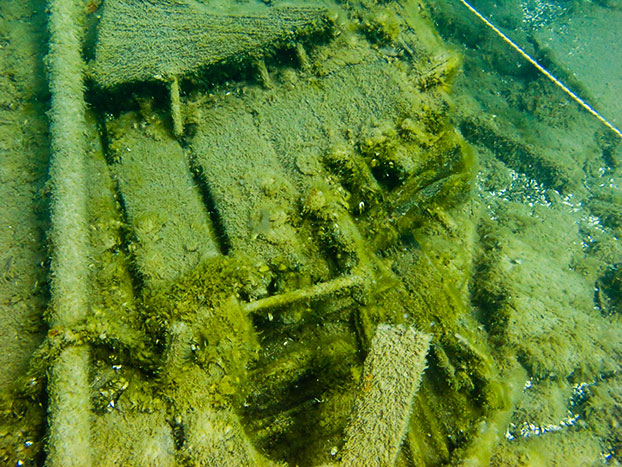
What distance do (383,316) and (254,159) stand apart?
2.02m

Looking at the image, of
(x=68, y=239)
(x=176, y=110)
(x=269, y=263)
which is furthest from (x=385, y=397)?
(x=176, y=110)

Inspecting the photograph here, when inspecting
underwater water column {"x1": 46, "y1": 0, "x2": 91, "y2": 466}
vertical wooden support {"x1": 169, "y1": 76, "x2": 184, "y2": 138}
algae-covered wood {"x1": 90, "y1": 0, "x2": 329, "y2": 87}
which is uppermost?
algae-covered wood {"x1": 90, "y1": 0, "x2": 329, "y2": 87}

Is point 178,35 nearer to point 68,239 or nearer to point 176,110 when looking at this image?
point 176,110

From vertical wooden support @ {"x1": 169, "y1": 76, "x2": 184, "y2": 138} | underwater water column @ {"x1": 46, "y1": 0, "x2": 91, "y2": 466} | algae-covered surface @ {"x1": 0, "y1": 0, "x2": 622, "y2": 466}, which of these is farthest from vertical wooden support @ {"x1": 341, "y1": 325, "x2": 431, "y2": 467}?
vertical wooden support @ {"x1": 169, "y1": 76, "x2": 184, "y2": 138}

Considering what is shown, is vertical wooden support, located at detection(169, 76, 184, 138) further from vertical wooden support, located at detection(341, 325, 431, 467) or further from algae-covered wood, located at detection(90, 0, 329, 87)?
vertical wooden support, located at detection(341, 325, 431, 467)

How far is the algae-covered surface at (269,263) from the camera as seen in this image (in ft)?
7.70

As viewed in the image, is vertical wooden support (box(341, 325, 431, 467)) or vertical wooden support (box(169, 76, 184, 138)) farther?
vertical wooden support (box(169, 76, 184, 138))

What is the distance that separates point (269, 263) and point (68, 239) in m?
1.63

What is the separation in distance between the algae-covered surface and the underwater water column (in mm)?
15

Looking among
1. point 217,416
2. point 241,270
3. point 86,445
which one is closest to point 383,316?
point 241,270

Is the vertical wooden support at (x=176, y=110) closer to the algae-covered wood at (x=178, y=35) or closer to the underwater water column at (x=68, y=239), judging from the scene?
the algae-covered wood at (x=178, y=35)

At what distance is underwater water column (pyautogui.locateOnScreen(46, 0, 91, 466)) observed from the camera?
2.07 metres

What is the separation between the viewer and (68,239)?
2660 mm

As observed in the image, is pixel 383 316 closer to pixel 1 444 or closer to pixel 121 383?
pixel 121 383
